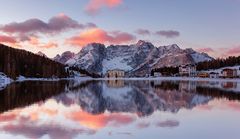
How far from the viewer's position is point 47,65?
17488 cm

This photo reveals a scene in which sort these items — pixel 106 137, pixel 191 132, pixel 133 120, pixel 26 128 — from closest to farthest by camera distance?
pixel 106 137, pixel 191 132, pixel 26 128, pixel 133 120

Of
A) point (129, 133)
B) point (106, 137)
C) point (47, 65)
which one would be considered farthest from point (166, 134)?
point (47, 65)

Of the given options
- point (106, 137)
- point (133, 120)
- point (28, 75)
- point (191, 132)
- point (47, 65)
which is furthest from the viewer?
Answer: point (47, 65)

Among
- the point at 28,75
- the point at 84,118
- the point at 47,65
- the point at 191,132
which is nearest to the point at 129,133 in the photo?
the point at 191,132

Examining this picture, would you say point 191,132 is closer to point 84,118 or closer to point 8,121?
point 84,118

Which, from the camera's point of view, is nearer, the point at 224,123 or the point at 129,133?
the point at 129,133

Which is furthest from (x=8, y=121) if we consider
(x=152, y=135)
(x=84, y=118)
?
(x=152, y=135)

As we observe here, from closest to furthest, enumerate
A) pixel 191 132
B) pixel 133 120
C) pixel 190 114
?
pixel 191 132 < pixel 133 120 < pixel 190 114

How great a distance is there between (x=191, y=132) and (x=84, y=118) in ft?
24.2

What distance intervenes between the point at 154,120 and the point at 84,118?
4179mm

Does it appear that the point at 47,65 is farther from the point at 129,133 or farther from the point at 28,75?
the point at 129,133

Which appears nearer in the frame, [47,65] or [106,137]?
[106,137]

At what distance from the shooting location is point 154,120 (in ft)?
65.6

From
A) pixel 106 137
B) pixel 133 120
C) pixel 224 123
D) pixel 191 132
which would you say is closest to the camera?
pixel 106 137
